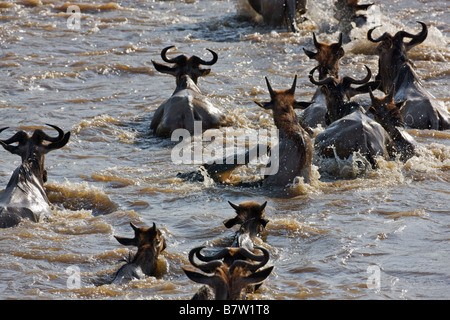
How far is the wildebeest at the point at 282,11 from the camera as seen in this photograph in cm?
1719

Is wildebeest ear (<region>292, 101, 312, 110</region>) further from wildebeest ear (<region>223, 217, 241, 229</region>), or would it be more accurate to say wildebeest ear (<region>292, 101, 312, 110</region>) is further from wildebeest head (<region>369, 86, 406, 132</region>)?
wildebeest ear (<region>223, 217, 241, 229</region>)

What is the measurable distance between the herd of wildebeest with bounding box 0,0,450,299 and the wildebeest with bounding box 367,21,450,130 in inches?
0.5

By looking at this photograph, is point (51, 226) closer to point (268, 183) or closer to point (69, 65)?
point (268, 183)

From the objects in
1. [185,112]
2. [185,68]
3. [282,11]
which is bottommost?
[185,112]

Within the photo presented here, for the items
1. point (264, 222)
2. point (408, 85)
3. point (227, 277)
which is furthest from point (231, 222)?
point (408, 85)

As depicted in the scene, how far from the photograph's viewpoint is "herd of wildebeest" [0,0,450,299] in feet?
18.9

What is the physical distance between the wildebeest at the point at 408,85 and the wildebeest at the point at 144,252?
5405mm

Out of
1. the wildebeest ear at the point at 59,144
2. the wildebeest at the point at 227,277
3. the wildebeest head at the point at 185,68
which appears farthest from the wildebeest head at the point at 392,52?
the wildebeest at the point at 227,277

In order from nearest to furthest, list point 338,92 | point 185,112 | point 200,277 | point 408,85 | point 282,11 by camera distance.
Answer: point 200,277, point 338,92, point 185,112, point 408,85, point 282,11

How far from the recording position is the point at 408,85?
11.6 m

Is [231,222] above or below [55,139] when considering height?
below

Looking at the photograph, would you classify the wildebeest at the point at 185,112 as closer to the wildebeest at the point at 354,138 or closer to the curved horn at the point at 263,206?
the wildebeest at the point at 354,138

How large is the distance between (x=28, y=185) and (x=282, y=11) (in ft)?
33.2

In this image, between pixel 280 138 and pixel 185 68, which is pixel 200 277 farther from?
pixel 185 68
